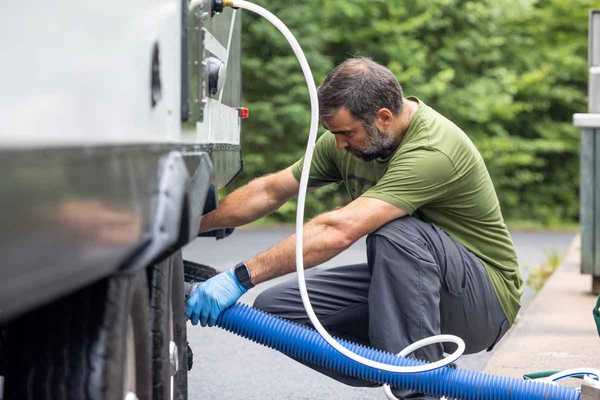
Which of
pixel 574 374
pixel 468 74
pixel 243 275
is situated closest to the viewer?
pixel 243 275

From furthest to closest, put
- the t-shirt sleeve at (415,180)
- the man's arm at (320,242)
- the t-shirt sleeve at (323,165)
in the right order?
the t-shirt sleeve at (323,165)
the t-shirt sleeve at (415,180)
the man's arm at (320,242)

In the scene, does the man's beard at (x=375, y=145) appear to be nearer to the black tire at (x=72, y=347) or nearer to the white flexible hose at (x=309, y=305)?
the white flexible hose at (x=309, y=305)

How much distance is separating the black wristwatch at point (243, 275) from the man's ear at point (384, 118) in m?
0.78

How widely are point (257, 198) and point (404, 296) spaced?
953mm

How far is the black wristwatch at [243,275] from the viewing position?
474cm

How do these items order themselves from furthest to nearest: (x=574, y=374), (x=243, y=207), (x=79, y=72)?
(x=243, y=207)
(x=574, y=374)
(x=79, y=72)

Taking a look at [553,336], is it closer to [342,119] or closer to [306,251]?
[342,119]

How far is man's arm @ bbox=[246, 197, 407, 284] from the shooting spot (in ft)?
15.8

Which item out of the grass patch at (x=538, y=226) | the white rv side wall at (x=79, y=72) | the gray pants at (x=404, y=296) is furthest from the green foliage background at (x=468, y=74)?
the white rv side wall at (x=79, y=72)

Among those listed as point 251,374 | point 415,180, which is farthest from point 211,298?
point 251,374

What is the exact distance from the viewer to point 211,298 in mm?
4578

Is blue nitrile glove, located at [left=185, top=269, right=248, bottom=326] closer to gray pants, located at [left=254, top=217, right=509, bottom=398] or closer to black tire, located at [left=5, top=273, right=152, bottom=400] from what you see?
gray pants, located at [left=254, top=217, right=509, bottom=398]

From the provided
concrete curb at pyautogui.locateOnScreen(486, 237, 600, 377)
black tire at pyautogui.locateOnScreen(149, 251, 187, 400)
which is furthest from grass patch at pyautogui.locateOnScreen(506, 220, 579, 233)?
black tire at pyautogui.locateOnScreen(149, 251, 187, 400)

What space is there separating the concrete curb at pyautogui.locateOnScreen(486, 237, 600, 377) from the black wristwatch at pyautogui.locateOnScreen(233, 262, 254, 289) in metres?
1.83
